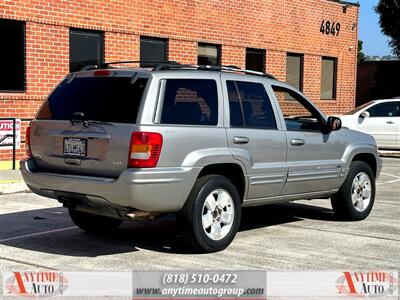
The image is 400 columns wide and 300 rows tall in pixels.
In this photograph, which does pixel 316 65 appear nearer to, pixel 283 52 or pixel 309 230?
pixel 283 52

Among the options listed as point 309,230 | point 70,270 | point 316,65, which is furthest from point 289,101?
point 316,65

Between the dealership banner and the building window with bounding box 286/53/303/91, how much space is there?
577 inches

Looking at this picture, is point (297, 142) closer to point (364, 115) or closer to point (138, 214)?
point (138, 214)

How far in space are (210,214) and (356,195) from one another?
278cm

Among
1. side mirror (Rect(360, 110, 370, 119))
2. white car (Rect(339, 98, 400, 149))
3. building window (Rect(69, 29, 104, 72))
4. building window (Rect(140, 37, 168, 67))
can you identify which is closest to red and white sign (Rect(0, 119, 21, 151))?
building window (Rect(69, 29, 104, 72))

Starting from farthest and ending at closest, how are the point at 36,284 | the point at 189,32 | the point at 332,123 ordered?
the point at 189,32 → the point at 332,123 → the point at 36,284

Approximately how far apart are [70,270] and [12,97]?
773 centimetres

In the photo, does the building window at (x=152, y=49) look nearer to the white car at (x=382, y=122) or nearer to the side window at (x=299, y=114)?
the white car at (x=382, y=122)

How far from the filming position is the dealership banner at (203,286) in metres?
4.85

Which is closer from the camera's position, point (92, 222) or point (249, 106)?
point (249, 106)

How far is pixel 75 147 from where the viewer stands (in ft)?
20.5

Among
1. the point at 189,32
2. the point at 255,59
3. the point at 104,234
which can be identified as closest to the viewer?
the point at 104,234

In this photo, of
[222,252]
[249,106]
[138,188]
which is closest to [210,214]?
[222,252]

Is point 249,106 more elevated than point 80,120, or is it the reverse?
point 249,106
